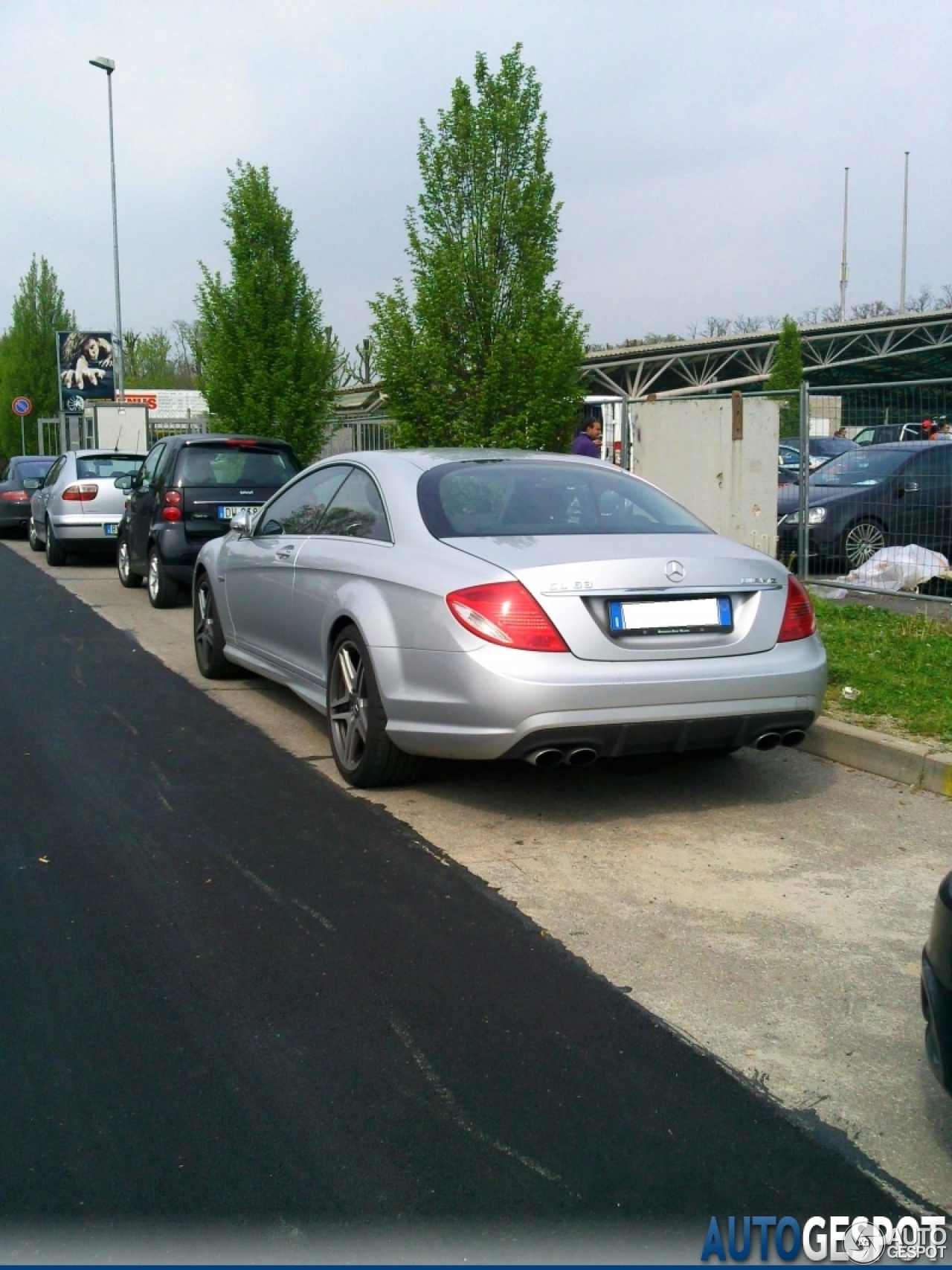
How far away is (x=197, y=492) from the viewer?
12.8 meters

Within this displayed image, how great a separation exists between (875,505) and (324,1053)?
29.0 feet

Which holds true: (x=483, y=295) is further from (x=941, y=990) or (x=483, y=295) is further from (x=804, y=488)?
(x=941, y=990)

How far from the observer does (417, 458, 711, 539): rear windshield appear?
5812 millimetres

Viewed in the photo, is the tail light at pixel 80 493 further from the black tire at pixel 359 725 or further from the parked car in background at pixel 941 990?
the parked car in background at pixel 941 990

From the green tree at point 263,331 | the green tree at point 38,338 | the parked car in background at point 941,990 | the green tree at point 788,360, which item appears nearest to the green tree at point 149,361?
the green tree at point 38,338

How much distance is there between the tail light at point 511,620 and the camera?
16.9ft

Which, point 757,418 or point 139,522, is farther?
point 139,522

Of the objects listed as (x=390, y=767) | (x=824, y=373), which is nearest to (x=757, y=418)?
(x=390, y=767)

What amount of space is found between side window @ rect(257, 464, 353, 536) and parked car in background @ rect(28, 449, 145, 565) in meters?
9.67

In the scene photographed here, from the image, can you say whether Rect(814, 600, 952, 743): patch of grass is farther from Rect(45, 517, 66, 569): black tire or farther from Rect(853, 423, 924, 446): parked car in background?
Rect(45, 517, 66, 569): black tire

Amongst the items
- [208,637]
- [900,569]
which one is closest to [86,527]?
[208,637]

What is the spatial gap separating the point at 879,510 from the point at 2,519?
17191 mm

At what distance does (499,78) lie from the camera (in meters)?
14.6

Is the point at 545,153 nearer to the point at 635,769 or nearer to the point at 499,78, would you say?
the point at 499,78
